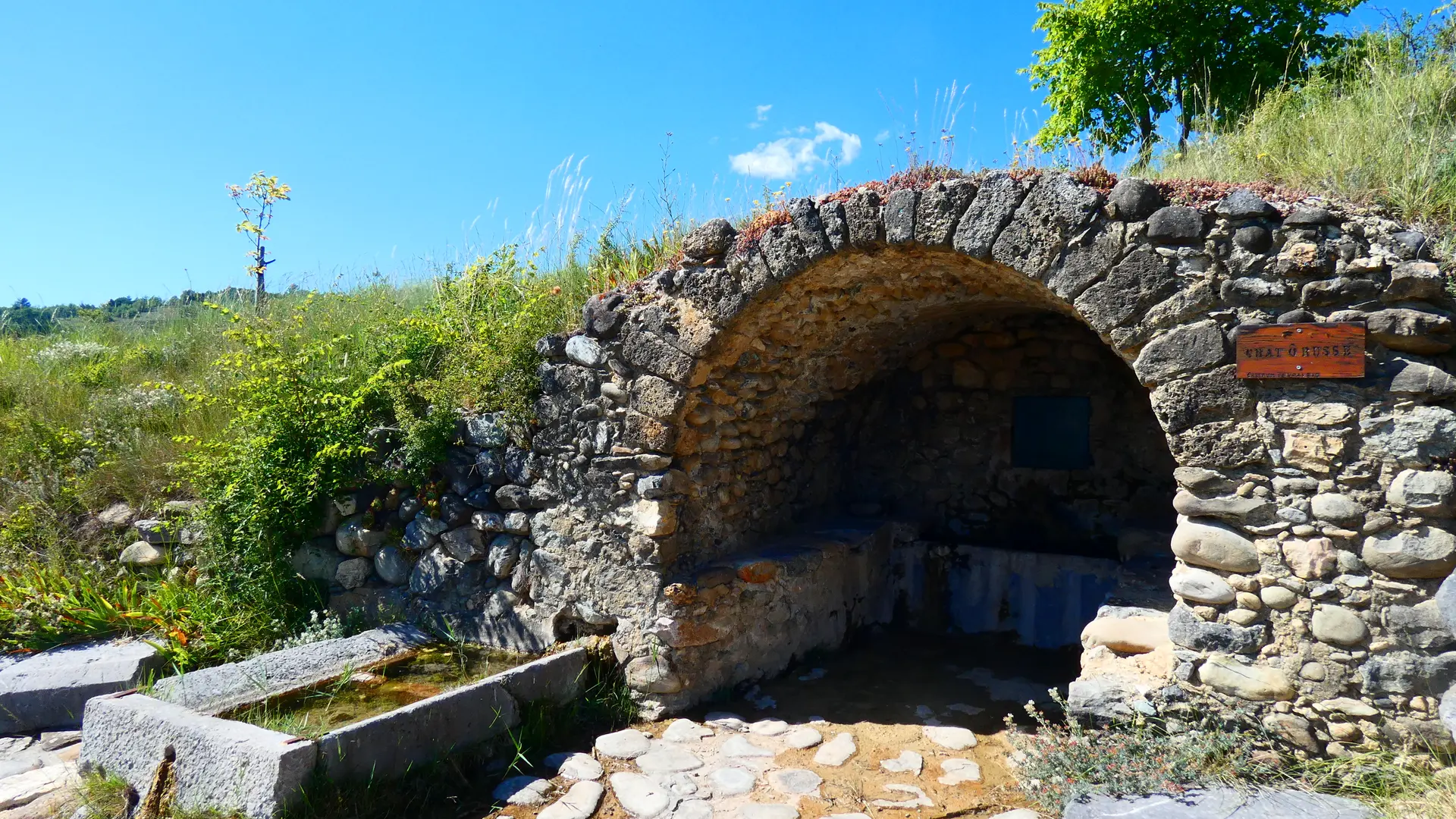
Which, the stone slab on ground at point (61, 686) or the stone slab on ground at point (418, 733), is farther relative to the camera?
the stone slab on ground at point (61, 686)

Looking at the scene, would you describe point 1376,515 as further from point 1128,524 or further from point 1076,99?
point 1076,99

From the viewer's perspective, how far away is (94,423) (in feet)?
22.2

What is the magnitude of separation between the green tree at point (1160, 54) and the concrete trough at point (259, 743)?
8918 mm

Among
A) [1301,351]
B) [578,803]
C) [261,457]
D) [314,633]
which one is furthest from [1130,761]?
[261,457]

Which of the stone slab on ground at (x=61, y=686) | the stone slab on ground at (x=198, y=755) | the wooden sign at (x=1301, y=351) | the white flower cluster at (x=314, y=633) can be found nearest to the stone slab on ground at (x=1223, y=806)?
the wooden sign at (x=1301, y=351)

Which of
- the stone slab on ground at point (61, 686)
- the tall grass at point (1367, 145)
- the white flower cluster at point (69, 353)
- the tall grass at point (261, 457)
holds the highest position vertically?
the tall grass at point (1367, 145)

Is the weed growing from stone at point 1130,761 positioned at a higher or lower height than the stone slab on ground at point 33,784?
higher

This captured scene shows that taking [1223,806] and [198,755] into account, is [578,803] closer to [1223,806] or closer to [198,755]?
[198,755]

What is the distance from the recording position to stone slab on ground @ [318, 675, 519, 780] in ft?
11.3

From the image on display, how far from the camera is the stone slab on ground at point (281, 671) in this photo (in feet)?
12.8

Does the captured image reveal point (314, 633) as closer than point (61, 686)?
No

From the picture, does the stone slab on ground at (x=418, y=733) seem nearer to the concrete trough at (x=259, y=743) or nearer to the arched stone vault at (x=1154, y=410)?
the concrete trough at (x=259, y=743)

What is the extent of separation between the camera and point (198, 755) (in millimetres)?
3398

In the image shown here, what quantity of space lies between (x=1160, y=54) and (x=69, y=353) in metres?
13.1
